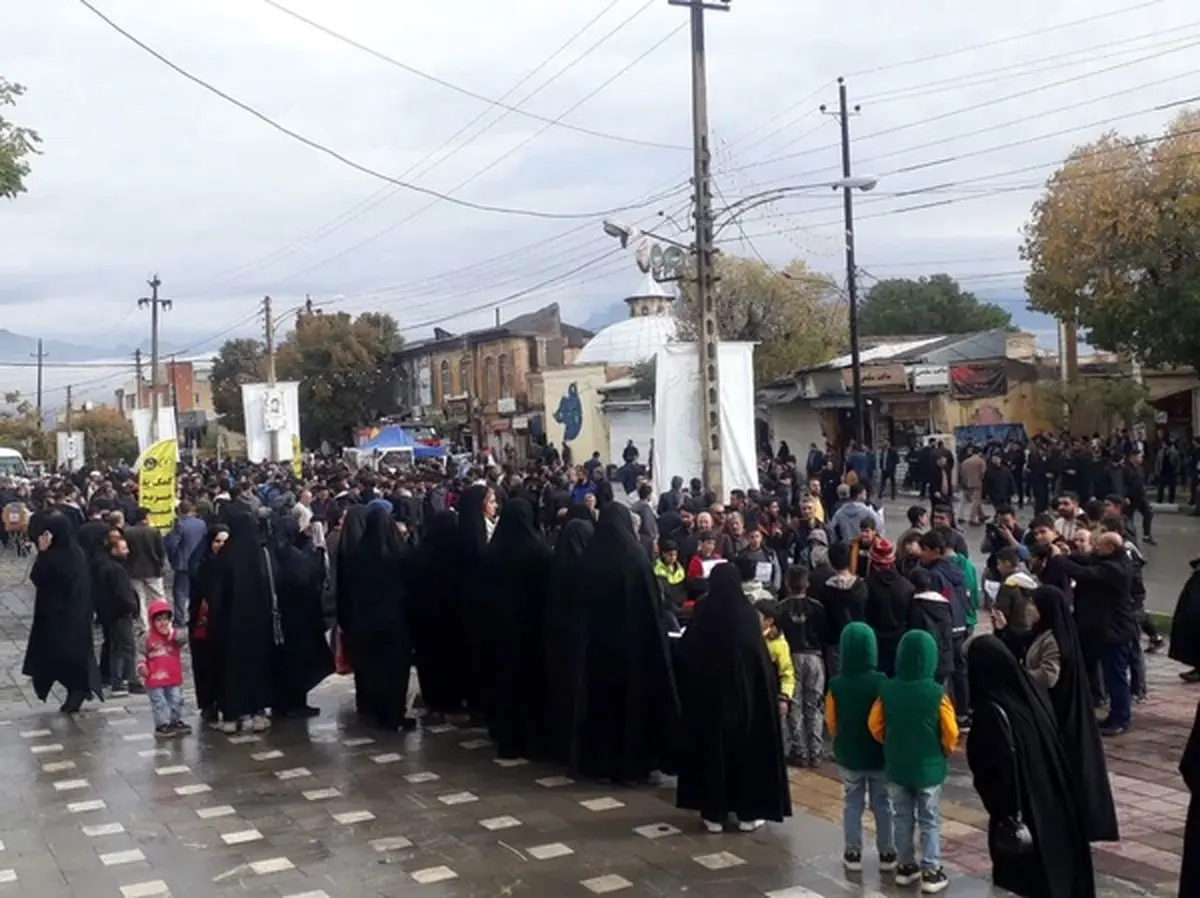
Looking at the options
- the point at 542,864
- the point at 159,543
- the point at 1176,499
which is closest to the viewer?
the point at 542,864

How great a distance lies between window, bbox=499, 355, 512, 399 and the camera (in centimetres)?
5381

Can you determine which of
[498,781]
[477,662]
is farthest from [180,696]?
[498,781]

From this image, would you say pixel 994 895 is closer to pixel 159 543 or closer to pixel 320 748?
pixel 320 748

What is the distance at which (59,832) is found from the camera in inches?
309

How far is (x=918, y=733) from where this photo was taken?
19.6 ft

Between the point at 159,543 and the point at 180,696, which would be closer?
the point at 180,696

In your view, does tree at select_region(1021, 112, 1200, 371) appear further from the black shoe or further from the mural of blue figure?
the black shoe

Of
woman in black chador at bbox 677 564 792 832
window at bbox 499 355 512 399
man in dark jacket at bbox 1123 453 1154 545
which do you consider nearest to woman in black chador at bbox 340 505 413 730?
woman in black chador at bbox 677 564 792 832

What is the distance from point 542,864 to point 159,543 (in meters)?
7.75

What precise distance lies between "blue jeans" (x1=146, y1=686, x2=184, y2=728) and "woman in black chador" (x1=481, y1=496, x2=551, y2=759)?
2.53 metres

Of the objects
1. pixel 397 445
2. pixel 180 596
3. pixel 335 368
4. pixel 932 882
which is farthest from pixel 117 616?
pixel 335 368

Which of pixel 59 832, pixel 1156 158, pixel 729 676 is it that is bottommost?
pixel 59 832

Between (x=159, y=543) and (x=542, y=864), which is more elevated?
(x=159, y=543)

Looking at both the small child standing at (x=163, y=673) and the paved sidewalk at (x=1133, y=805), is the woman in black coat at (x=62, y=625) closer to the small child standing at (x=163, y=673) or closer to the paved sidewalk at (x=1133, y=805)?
the small child standing at (x=163, y=673)
